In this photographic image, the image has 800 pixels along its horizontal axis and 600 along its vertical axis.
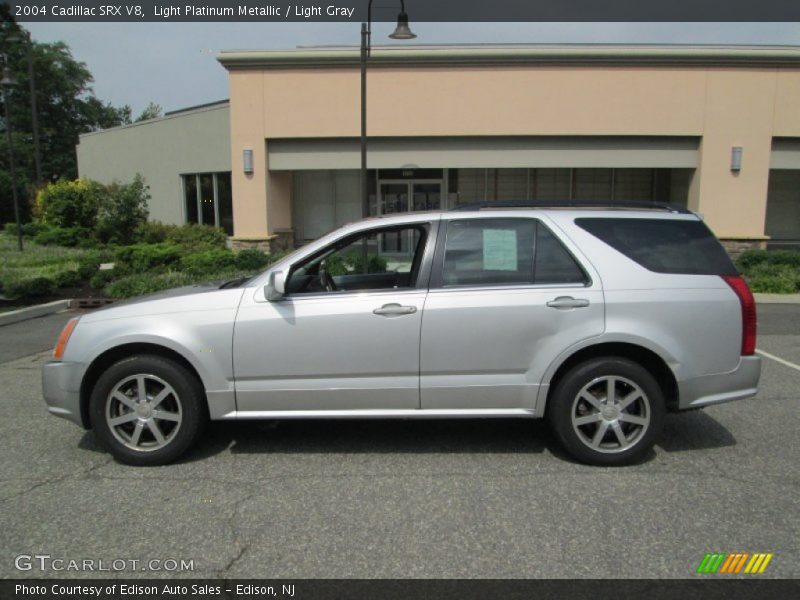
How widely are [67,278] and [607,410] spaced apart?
12.4m

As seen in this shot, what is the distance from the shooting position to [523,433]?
5.14 metres

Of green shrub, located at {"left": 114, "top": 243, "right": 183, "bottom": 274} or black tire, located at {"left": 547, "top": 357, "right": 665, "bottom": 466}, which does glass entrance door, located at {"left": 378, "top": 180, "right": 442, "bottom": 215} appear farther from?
black tire, located at {"left": 547, "top": 357, "right": 665, "bottom": 466}

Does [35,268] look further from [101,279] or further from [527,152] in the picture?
[527,152]

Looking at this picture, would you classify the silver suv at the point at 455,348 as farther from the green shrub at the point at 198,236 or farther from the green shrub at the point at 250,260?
the green shrub at the point at 198,236

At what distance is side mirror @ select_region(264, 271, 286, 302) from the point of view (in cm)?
436

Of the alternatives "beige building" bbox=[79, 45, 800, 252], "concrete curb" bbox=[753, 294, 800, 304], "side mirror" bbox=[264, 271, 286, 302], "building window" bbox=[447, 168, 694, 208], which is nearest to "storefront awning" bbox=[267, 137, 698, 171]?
"beige building" bbox=[79, 45, 800, 252]

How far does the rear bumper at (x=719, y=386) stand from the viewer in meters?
4.39

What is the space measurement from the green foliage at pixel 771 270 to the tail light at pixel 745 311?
35.6 ft

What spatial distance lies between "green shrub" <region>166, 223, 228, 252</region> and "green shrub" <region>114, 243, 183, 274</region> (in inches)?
166

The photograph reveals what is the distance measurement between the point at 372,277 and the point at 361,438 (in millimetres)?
1493

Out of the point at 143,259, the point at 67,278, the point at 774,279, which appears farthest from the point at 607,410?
the point at 143,259

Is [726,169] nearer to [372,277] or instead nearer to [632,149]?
[632,149]

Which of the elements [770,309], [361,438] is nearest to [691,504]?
[361,438]

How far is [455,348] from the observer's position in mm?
4355
